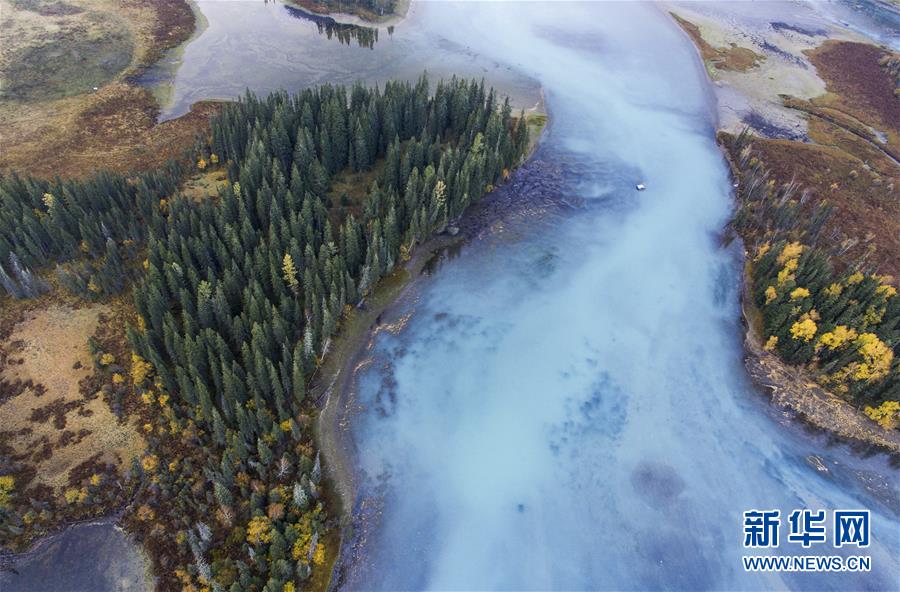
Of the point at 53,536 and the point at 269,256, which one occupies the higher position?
the point at 269,256

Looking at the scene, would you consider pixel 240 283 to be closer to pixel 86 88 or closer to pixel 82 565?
pixel 82 565

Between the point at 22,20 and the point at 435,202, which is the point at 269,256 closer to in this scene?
the point at 435,202

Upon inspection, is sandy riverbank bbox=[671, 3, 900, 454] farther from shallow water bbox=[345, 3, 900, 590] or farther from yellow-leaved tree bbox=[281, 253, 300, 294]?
yellow-leaved tree bbox=[281, 253, 300, 294]

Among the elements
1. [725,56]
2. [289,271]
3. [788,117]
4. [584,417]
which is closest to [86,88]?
[289,271]

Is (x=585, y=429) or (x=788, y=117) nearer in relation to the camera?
(x=585, y=429)

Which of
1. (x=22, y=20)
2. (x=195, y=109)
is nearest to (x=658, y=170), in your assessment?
(x=195, y=109)

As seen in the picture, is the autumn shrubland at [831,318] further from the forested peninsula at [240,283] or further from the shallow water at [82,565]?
the shallow water at [82,565]

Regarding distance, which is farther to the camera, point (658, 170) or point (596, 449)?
point (658, 170)
